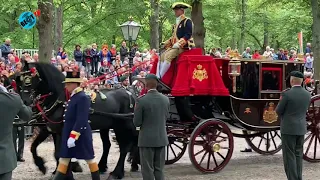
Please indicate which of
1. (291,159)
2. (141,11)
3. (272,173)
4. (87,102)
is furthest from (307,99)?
(141,11)

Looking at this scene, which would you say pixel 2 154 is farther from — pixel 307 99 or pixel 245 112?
pixel 245 112

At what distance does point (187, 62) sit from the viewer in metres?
8.75

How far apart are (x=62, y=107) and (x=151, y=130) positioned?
1875 millimetres

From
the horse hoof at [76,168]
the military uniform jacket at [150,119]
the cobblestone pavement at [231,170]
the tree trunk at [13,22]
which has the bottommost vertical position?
the cobblestone pavement at [231,170]

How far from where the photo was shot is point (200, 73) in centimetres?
890

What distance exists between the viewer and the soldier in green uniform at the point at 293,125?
734cm

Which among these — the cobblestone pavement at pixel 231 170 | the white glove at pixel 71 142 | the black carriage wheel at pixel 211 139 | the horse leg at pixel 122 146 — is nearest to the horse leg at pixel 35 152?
the cobblestone pavement at pixel 231 170

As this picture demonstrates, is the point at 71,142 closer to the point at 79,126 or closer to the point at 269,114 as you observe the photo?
the point at 79,126

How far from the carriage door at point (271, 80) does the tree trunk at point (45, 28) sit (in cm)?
628

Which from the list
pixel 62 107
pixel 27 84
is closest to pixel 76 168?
pixel 62 107

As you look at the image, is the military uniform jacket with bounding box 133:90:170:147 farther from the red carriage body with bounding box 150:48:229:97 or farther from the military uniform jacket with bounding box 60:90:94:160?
the red carriage body with bounding box 150:48:229:97

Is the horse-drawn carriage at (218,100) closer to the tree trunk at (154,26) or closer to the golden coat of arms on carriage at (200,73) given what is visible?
the golden coat of arms on carriage at (200,73)

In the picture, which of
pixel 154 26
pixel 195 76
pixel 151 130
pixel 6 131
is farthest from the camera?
pixel 154 26

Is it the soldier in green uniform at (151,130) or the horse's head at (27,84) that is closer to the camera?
the soldier in green uniform at (151,130)
